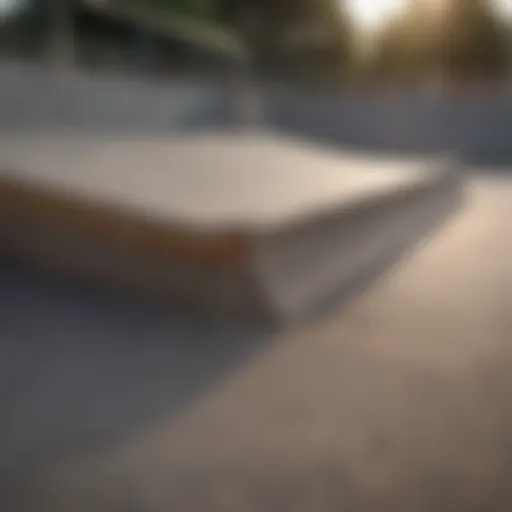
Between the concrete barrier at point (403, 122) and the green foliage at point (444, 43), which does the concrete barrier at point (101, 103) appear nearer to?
the concrete barrier at point (403, 122)

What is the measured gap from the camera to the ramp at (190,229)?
109cm

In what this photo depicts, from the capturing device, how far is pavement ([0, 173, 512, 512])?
69 cm

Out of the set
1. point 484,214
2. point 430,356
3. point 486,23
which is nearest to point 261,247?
point 430,356

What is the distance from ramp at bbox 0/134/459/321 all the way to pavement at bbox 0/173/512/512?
0.06m

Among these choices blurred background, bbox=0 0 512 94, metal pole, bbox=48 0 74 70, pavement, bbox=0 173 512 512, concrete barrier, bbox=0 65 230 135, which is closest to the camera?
pavement, bbox=0 173 512 512

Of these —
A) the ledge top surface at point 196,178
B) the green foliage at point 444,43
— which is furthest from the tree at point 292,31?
the ledge top surface at point 196,178

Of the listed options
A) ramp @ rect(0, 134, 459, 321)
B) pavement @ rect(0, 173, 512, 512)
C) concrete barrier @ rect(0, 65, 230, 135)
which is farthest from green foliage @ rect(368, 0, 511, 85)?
pavement @ rect(0, 173, 512, 512)

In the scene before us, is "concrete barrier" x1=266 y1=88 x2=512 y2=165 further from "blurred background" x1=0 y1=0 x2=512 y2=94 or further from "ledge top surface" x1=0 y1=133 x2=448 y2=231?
"ledge top surface" x1=0 y1=133 x2=448 y2=231

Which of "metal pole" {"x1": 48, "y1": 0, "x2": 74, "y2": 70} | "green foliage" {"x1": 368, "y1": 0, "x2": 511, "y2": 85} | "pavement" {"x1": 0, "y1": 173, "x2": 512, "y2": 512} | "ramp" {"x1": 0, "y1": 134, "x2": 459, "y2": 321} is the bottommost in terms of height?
"pavement" {"x1": 0, "y1": 173, "x2": 512, "y2": 512}

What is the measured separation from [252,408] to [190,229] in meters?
0.36

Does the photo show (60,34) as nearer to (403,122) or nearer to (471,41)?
(403,122)

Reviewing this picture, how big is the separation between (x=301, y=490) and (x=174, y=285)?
530 mm

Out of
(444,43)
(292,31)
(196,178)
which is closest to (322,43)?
(292,31)

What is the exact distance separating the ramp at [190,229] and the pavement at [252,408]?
0.19 feet
